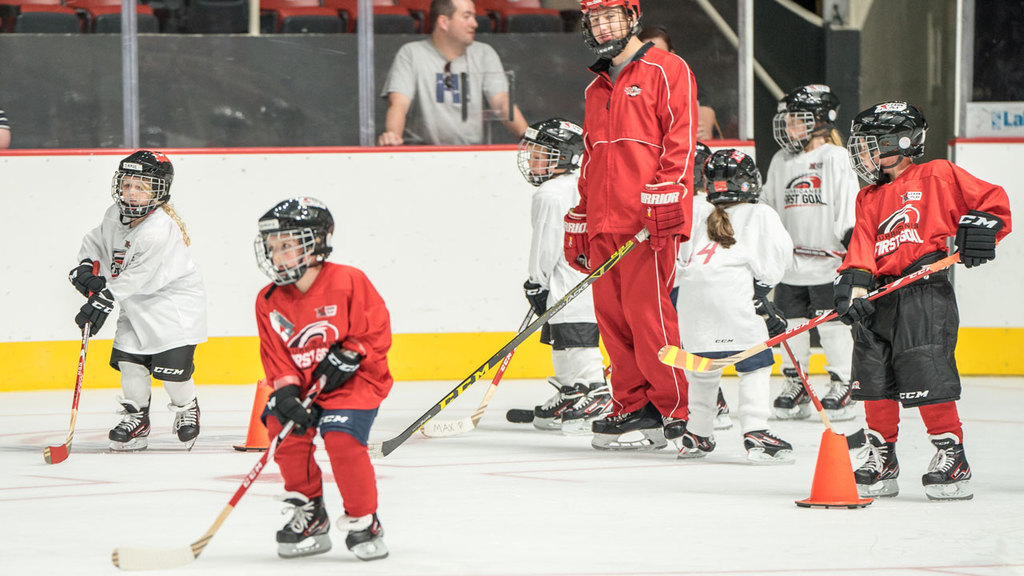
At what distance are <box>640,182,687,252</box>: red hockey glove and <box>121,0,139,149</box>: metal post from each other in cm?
362

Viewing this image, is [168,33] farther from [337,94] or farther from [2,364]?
[2,364]

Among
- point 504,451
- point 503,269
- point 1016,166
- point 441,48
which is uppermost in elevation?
point 441,48

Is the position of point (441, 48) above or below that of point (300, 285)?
above

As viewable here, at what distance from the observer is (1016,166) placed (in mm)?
7895

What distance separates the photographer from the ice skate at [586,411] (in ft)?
19.6

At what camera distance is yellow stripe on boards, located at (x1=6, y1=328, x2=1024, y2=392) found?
7.50m

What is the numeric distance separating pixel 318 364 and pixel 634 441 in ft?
7.31

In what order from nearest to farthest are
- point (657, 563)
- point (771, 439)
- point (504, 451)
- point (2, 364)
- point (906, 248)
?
point (657, 563), point (906, 248), point (771, 439), point (504, 451), point (2, 364)

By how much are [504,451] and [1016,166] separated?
4016 mm

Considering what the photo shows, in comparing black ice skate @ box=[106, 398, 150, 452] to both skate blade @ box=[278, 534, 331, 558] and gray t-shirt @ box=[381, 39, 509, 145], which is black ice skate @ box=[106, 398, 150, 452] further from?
gray t-shirt @ box=[381, 39, 509, 145]

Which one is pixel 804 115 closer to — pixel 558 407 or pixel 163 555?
pixel 558 407

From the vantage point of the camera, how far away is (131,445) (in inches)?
217

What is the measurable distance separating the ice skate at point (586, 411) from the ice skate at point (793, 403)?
85cm

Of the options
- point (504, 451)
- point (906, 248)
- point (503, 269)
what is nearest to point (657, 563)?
point (906, 248)
